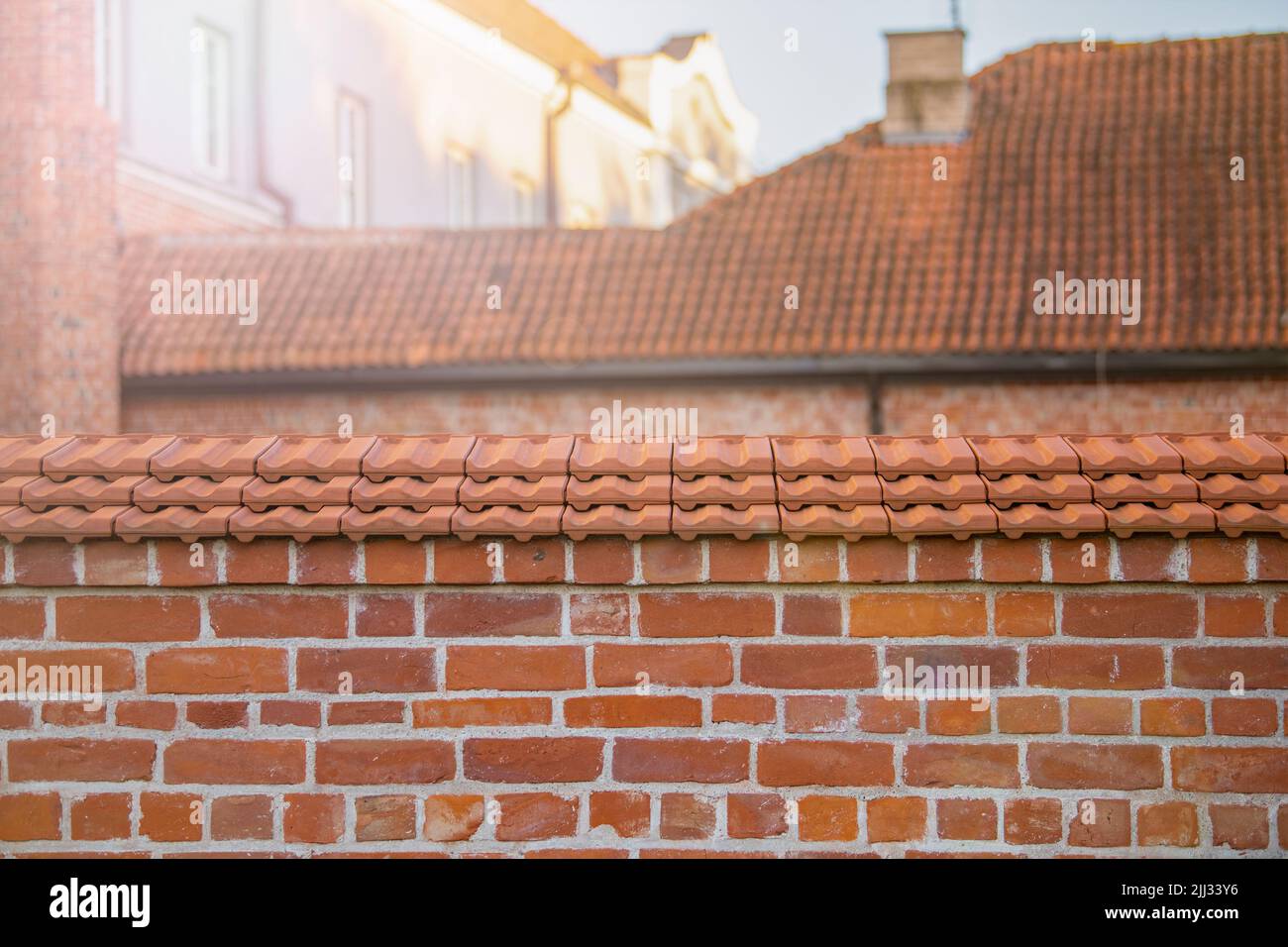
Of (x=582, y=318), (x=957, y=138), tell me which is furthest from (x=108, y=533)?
(x=957, y=138)

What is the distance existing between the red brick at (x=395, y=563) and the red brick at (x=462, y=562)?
3 centimetres

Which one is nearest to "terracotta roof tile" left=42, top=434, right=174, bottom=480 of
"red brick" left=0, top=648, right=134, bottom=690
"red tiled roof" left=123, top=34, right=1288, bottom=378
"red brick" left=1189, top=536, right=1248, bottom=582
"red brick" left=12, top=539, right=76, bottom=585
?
"red brick" left=12, top=539, right=76, bottom=585

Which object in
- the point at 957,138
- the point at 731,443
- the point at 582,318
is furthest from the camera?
the point at 957,138

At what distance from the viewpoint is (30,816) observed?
2652 millimetres

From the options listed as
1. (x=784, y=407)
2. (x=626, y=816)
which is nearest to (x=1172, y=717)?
(x=626, y=816)

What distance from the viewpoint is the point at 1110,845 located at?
102 inches

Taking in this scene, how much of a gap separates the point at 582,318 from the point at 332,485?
35.2ft

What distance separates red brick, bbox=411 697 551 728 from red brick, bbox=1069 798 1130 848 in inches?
43.0

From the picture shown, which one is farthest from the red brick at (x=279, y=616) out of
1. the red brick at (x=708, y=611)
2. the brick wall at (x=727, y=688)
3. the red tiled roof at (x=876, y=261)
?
the red tiled roof at (x=876, y=261)

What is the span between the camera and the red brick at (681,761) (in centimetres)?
260

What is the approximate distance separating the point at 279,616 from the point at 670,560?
2.64 ft
